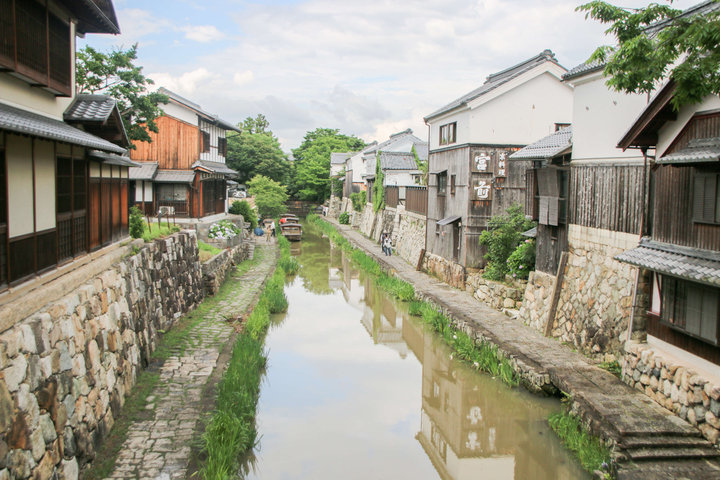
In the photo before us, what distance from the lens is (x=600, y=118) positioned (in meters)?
12.1

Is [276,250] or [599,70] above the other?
[599,70]

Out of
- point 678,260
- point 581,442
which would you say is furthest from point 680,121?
point 581,442

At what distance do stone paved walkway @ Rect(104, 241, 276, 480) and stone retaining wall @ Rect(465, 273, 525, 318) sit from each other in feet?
26.4

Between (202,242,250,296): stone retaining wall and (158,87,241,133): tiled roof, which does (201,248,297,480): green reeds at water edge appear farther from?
(158,87,241,133): tiled roof

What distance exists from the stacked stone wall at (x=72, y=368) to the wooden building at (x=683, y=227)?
8.87 meters

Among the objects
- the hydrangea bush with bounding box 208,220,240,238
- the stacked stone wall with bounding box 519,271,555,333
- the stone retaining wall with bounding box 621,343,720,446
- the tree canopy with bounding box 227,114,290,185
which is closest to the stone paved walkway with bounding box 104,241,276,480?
the stone retaining wall with bounding box 621,343,720,446

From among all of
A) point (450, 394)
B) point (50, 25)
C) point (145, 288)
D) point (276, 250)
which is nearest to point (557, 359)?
point (450, 394)

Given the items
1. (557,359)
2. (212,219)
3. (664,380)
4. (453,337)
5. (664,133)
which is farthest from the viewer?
(212,219)

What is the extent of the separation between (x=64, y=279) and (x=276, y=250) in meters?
24.1

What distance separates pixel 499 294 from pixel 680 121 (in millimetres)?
8516

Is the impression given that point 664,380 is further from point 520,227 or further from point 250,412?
point 520,227

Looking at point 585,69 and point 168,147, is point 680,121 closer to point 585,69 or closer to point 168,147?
point 585,69

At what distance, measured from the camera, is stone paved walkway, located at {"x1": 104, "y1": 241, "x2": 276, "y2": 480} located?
762 cm

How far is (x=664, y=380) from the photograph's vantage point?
911 centimetres
